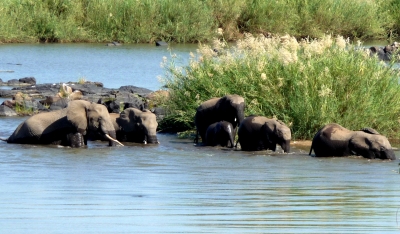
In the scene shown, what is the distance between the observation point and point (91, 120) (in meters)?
15.8

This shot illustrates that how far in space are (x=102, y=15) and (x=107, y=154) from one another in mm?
32703

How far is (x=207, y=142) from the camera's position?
15.9 m

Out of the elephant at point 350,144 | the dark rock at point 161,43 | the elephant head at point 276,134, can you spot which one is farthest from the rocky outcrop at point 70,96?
the dark rock at point 161,43

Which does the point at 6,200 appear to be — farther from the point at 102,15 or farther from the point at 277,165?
the point at 102,15

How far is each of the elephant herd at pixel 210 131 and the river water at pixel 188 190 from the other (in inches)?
9.1

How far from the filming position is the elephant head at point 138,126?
16.2m

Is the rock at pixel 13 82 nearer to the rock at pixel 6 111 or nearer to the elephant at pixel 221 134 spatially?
the rock at pixel 6 111

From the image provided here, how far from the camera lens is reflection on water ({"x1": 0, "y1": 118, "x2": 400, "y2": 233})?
329 inches

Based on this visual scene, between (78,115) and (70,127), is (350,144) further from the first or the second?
(70,127)

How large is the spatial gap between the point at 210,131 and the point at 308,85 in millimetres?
1852

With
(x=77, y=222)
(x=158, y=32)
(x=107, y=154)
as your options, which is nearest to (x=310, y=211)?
(x=77, y=222)

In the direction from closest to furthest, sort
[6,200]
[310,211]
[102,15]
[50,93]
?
[310,211] < [6,200] < [50,93] < [102,15]

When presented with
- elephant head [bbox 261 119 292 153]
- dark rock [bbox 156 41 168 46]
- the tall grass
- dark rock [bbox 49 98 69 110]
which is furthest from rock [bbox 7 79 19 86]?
dark rock [bbox 156 41 168 46]

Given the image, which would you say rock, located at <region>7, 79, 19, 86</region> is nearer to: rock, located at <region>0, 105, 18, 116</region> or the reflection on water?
rock, located at <region>0, 105, 18, 116</region>
